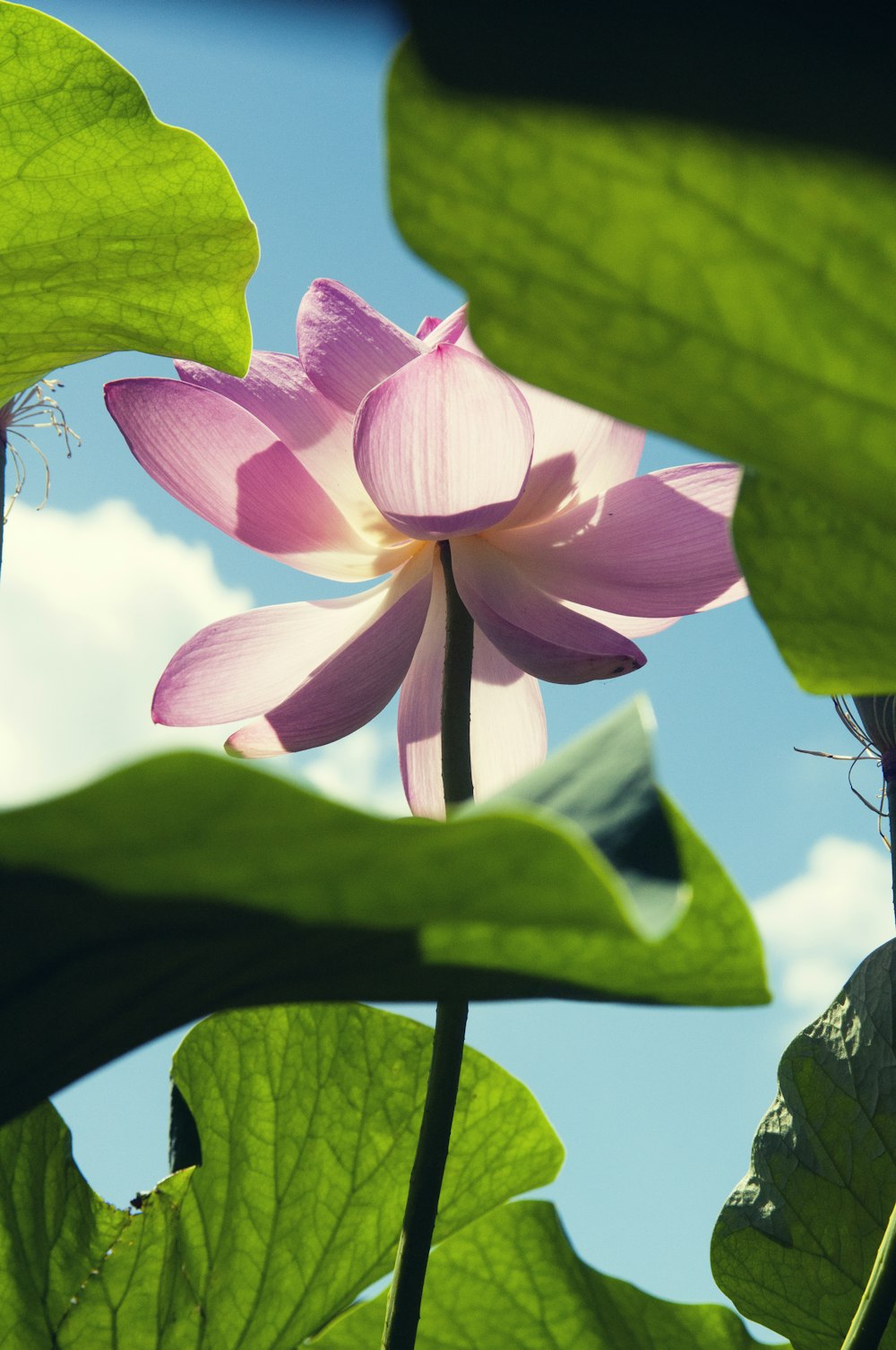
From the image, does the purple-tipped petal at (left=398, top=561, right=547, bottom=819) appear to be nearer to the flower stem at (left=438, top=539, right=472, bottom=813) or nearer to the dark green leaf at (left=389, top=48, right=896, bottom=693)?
the flower stem at (left=438, top=539, right=472, bottom=813)

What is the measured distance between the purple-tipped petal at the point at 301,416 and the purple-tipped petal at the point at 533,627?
55 millimetres

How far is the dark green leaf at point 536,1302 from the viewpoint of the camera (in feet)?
1.50

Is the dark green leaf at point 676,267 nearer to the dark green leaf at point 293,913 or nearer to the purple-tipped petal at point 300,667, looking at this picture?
the dark green leaf at point 293,913

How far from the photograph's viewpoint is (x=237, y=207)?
424 mm

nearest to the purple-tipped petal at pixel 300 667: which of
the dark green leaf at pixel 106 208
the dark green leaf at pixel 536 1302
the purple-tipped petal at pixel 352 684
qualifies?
the purple-tipped petal at pixel 352 684

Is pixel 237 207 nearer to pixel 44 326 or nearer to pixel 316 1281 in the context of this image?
pixel 44 326

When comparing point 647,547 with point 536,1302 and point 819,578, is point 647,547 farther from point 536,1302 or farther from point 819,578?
point 536,1302

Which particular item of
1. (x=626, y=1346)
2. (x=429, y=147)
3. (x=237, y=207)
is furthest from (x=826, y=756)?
(x=429, y=147)

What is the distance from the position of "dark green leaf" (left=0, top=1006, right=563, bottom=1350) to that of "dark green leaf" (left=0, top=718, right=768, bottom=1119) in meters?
0.25

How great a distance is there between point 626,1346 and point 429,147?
1.48 feet

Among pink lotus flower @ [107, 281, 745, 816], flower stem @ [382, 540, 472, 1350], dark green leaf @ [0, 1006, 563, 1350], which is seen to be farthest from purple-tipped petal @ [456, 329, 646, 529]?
dark green leaf @ [0, 1006, 563, 1350]

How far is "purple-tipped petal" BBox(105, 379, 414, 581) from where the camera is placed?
0.42 meters

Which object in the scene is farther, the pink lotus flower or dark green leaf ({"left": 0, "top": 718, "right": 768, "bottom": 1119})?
the pink lotus flower

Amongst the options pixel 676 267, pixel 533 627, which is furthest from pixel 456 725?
pixel 676 267
